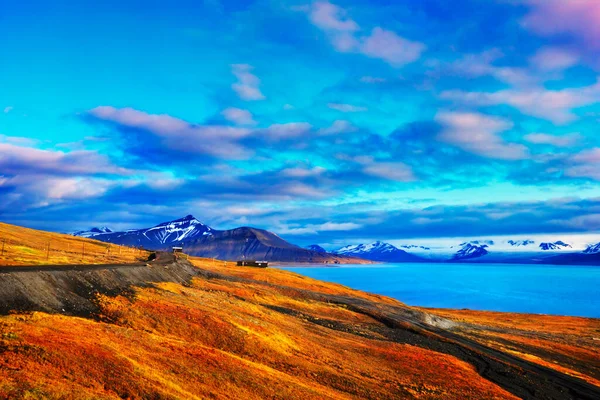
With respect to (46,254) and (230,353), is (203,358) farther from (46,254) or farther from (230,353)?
(46,254)

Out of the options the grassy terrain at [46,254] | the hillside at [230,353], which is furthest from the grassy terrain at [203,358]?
the grassy terrain at [46,254]

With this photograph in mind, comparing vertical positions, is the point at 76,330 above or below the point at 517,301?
above

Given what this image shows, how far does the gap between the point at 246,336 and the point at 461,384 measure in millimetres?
18758

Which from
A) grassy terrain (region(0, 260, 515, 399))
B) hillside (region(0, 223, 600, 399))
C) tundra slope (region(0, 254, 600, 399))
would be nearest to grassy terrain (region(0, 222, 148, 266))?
tundra slope (region(0, 254, 600, 399))

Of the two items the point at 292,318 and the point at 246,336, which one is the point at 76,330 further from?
the point at 292,318

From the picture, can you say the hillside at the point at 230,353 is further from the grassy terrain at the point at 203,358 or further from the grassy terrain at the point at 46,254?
the grassy terrain at the point at 46,254

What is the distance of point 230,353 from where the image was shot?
32.6 meters

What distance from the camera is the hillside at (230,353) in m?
20.9

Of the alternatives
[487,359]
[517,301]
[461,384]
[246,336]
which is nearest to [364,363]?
[461,384]

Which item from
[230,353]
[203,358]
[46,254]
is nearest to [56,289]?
[230,353]

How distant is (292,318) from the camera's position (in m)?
54.8

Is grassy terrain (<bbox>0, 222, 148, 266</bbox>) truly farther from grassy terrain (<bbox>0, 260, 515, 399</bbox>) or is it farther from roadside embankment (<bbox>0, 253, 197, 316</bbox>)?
grassy terrain (<bbox>0, 260, 515, 399</bbox>)

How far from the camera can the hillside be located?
68.6 feet

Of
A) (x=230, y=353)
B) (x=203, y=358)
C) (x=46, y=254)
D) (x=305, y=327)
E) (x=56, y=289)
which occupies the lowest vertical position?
(x=305, y=327)
